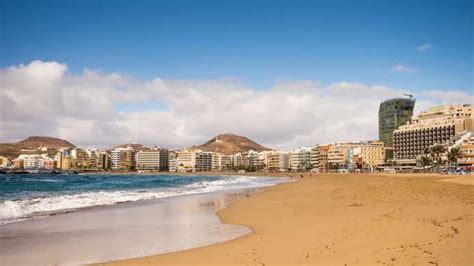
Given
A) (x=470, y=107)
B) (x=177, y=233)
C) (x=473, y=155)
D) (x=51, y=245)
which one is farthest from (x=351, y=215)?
(x=470, y=107)

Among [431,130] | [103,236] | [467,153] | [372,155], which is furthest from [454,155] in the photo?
[103,236]

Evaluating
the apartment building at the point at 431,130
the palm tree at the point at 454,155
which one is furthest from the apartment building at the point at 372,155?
Result: the palm tree at the point at 454,155

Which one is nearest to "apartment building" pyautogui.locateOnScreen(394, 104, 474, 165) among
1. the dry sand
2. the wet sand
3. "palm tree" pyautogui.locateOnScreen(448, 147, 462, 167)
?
"palm tree" pyautogui.locateOnScreen(448, 147, 462, 167)

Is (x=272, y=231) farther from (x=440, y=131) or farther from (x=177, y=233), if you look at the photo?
(x=440, y=131)

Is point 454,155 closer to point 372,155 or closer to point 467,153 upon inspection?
A: point 467,153

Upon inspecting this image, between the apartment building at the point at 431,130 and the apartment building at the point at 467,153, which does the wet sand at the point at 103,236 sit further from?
the apartment building at the point at 431,130

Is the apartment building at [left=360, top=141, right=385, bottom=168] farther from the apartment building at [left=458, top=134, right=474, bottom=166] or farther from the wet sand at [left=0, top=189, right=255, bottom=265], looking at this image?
the wet sand at [left=0, top=189, right=255, bottom=265]

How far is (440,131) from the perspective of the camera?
144 m

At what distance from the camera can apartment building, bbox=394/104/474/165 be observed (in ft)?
454

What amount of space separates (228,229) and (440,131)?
146317 mm

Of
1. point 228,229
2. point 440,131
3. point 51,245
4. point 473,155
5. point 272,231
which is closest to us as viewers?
point 51,245

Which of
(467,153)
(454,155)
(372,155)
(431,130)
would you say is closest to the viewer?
(454,155)

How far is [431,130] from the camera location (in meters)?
147

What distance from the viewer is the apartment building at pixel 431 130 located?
5453 inches
